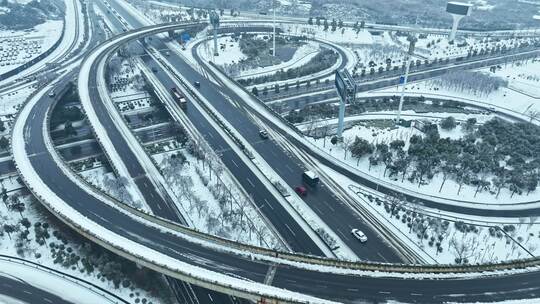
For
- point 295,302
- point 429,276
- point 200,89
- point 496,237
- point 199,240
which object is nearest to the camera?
point 295,302

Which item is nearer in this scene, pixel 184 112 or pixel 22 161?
pixel 22 161

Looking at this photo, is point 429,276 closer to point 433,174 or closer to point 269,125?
point 433,174

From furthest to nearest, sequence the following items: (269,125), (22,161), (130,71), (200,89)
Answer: (130,71), (200,89), (269,125), (22,161)

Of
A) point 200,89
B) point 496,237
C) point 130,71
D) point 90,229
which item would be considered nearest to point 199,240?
point 90,229

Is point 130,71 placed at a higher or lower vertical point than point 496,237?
higher

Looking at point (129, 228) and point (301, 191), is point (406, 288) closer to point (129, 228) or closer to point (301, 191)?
point (301, 191)

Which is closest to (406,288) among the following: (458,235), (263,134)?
(458,235)

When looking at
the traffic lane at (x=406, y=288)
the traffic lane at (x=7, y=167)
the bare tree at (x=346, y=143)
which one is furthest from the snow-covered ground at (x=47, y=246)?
the bare tree at (x=346, y=143)
